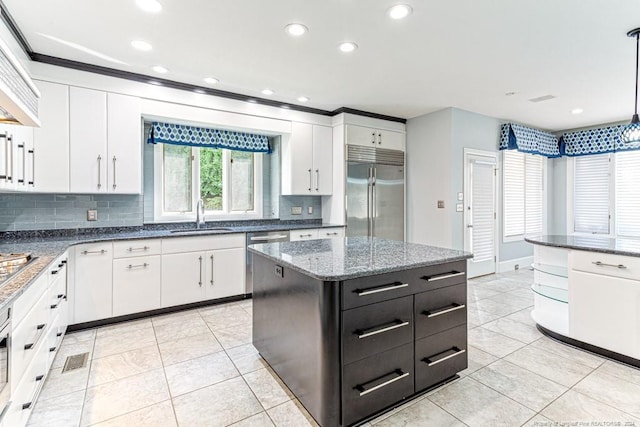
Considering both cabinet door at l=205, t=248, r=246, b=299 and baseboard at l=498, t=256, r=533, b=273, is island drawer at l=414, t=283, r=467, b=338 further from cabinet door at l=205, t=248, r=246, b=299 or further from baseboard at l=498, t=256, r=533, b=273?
baseboard at l=498, t=256, r=533, b=273

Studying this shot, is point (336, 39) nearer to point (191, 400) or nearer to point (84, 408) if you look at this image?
point (191, 400)

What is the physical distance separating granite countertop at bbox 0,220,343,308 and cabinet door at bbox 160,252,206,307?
0.26m

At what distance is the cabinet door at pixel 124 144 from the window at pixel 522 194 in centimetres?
526

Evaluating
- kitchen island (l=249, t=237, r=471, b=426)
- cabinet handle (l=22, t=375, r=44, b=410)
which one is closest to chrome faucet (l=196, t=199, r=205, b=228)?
kitchen island (l=249, t=237, r=471, b=426)

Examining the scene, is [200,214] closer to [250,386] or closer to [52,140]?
[52,140]

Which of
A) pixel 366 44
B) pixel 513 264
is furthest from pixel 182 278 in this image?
pixel 513 264

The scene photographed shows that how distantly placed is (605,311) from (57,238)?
4.78 m

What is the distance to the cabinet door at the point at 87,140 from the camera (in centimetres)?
312

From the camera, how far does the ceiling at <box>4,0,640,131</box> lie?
2.28 metres

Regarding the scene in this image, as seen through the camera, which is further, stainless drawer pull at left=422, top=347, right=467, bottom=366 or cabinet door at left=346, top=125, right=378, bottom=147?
cabinet door at left=346, top=125, right=378, bottom=147

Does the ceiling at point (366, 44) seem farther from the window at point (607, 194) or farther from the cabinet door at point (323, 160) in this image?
the window at point (607, 194)

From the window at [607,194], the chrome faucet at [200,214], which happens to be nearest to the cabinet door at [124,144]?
the chrome faucet at [200,214]

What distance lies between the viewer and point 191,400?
6.62 ft

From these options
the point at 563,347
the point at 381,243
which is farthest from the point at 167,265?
the point at 563,347
